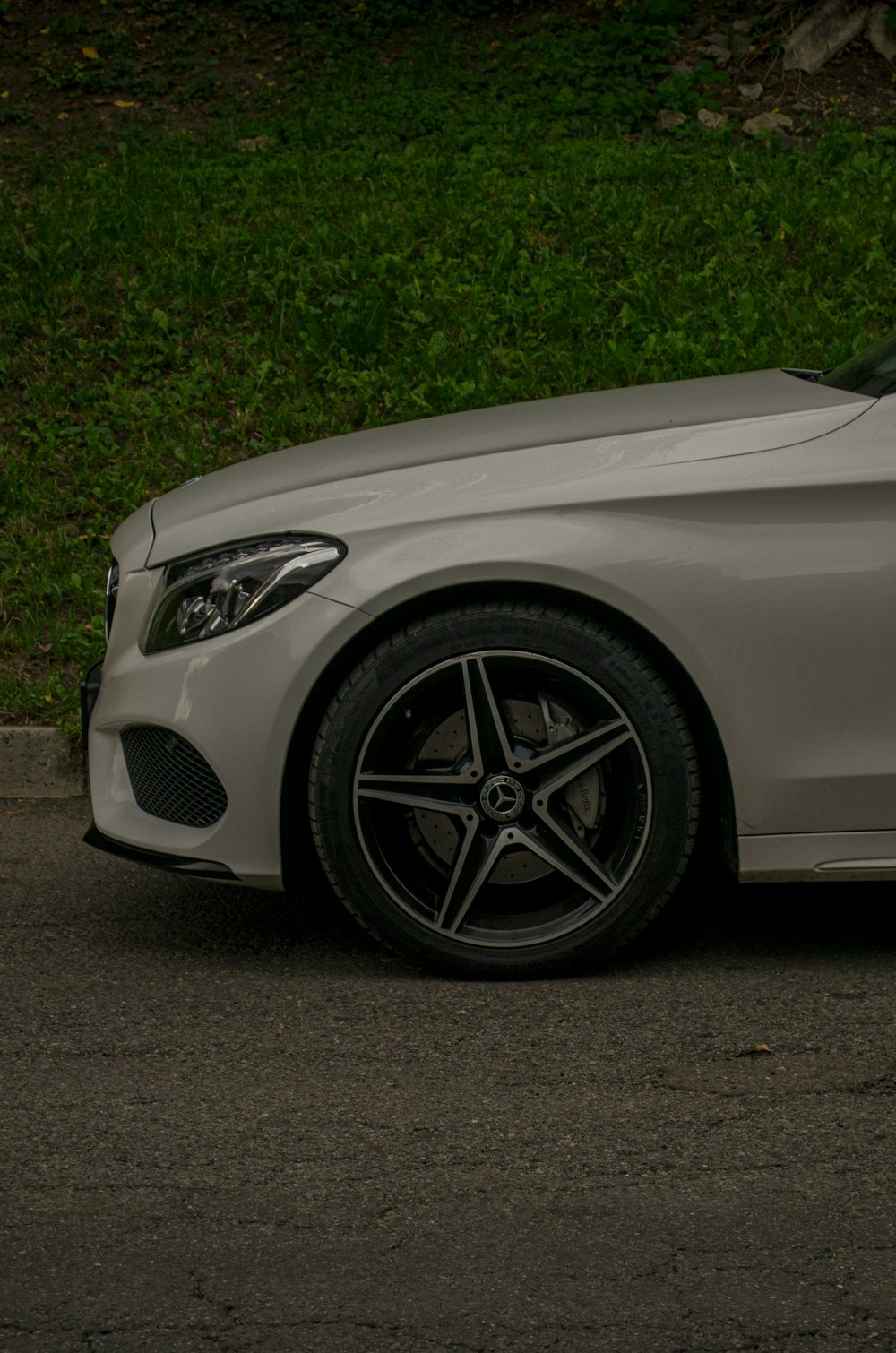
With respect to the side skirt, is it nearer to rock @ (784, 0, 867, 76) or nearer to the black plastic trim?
the black plastic trim

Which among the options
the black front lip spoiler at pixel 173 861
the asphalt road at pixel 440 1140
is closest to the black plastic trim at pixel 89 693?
the black front lip spoiler at pixel 173 861

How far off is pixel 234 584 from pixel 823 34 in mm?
10047

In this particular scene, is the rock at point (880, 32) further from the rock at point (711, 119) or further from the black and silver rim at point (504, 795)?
the black and silver rim at point (504, 795)

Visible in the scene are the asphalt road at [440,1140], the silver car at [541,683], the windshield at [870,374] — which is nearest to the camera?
the asphalt road at [440,1140]

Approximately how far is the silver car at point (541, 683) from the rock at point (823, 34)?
9244mm

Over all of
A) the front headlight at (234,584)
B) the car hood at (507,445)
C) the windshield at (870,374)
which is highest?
the windshield at (870,374)

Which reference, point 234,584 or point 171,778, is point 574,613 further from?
point 171,778

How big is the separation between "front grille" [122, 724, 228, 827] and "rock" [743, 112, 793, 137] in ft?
28.5

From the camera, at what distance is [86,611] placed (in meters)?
6.17

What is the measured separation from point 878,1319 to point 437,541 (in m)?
1.82

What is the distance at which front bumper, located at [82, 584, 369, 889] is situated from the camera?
3.42m

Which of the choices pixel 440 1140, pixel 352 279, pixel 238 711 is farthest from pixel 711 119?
pixel 440 1140

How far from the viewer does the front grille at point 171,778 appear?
3.53 metres

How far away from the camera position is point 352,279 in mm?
8539
